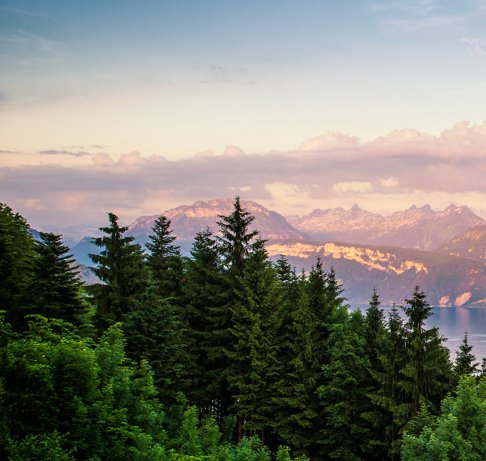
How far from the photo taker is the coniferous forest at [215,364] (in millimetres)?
16906

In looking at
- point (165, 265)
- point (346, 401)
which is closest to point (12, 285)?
point (165, 265)

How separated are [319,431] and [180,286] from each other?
669 inches

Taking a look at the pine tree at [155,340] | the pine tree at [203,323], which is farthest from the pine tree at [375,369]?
the pine tree at [155,340]

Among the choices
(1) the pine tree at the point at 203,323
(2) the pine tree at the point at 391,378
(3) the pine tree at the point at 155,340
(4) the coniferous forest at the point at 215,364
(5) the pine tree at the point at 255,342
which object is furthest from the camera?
(1) the pine tree at the point at 203,323

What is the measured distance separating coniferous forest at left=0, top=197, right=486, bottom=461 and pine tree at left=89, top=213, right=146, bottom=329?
9cm

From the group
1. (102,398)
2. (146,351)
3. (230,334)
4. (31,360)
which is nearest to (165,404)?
(146,351)

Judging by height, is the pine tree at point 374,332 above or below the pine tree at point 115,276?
below

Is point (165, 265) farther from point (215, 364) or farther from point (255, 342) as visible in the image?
point (255, 342)

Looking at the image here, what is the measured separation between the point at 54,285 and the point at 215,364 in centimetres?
1627

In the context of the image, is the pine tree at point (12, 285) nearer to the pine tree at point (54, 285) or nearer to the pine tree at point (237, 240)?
the pine tree at point (54, 285)

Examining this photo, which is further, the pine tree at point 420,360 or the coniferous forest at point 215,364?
the pine tree at point 420,360

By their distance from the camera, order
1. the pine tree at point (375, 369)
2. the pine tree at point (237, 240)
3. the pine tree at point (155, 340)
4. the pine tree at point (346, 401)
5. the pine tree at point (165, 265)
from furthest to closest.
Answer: the pine tree at point (165, 265), the pine tree at point (237, 240), the pine tree at point (346, 401), the pine tree at point (375, 369), the pine tree at point (155, 340)

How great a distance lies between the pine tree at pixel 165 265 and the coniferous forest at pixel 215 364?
12.0 inches

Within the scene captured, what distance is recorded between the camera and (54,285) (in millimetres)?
28016
